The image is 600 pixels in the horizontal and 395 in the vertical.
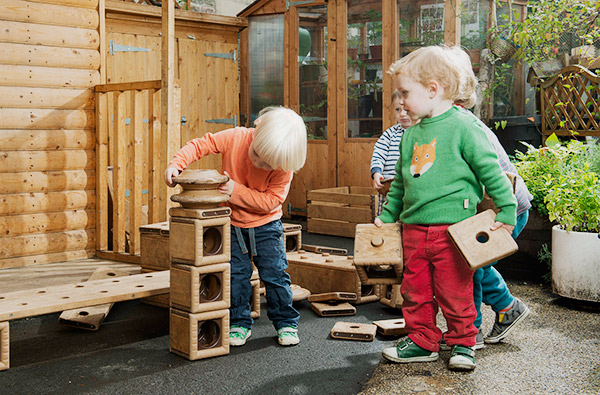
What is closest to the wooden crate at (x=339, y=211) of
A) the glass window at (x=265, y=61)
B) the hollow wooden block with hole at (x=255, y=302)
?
the glass window at (x=265, y=61)

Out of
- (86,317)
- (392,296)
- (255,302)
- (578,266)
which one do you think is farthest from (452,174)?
(86,317)

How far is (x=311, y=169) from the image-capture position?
7.61 m

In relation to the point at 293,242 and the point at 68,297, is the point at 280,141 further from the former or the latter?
the point at 293,242

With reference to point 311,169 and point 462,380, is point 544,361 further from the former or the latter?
point 311,169

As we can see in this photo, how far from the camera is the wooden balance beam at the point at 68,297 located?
268 centimetres

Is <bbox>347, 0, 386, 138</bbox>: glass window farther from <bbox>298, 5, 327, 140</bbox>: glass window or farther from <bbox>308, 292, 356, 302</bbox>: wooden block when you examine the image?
<bbox>308, 292, 356, 302</bbox>: wooden block

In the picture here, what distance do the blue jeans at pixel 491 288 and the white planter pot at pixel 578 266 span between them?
33.9 inches

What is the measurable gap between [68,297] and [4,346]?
0.32m

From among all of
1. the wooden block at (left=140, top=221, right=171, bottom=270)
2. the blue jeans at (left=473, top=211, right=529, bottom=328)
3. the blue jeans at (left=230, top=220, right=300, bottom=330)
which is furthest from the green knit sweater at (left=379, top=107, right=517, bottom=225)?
the wooden block at (left=140, top=221, right=171, bottom=270)

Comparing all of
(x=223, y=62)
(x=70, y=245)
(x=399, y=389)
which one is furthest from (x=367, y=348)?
(x=223, y=62)

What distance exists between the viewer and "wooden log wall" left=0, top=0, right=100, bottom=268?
4.76 m

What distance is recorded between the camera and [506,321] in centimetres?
307

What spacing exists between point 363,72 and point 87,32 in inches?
124

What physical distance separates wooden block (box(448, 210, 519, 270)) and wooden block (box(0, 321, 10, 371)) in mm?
1894
